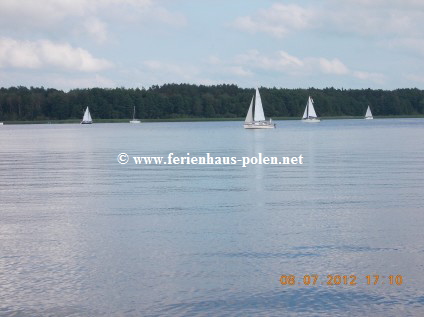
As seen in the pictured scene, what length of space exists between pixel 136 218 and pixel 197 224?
8.64 feet

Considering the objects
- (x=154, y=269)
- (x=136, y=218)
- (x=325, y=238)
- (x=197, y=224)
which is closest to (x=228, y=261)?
(x=154, y=269)

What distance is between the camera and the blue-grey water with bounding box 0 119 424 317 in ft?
50.5

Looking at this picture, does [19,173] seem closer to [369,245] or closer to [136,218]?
[136,218]

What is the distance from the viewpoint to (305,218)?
82.4ft

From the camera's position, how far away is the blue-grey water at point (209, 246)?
1540 cm

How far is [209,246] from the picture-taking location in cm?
2058
